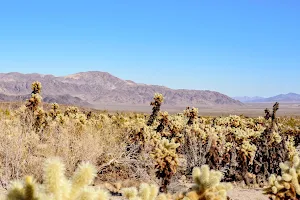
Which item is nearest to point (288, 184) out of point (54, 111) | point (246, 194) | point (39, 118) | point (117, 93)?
point (246, 194)

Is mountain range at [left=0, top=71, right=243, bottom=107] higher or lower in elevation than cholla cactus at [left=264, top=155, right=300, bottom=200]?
higher

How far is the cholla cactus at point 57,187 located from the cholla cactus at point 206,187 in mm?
991

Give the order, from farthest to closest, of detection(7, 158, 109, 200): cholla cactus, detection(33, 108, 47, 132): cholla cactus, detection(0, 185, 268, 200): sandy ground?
detection(33, 108, 47, 132): cholla cactus → detection(0, 185, 268, 200): sandy ground → detection(7, 158, 109, 200): cholla cactus

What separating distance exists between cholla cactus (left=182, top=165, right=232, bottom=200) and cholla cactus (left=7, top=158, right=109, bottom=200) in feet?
3.25

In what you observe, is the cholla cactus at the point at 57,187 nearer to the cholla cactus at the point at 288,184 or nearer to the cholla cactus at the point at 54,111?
the cholla cactus at the point at 288,184

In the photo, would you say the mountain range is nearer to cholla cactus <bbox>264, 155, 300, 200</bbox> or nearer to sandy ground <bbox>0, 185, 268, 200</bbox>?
sandy ground <bbox>0, 185, 268, 200</bbox>

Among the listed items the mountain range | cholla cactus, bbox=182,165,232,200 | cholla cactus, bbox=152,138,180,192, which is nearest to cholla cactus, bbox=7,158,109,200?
cholla cactus, bbox=182,165,232,200

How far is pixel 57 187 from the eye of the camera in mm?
1919

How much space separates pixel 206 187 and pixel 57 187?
4.43 feet

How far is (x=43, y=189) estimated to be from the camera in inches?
79.6

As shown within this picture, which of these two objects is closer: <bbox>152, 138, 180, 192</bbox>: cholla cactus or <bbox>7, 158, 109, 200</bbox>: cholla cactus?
<bbox>7, 158, 109, 200</bbox>: cholla cactus

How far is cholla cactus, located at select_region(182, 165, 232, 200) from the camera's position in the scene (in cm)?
282

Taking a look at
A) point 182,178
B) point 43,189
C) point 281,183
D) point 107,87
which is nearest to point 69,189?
point 43,189

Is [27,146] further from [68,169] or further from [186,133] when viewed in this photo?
[186,133]
